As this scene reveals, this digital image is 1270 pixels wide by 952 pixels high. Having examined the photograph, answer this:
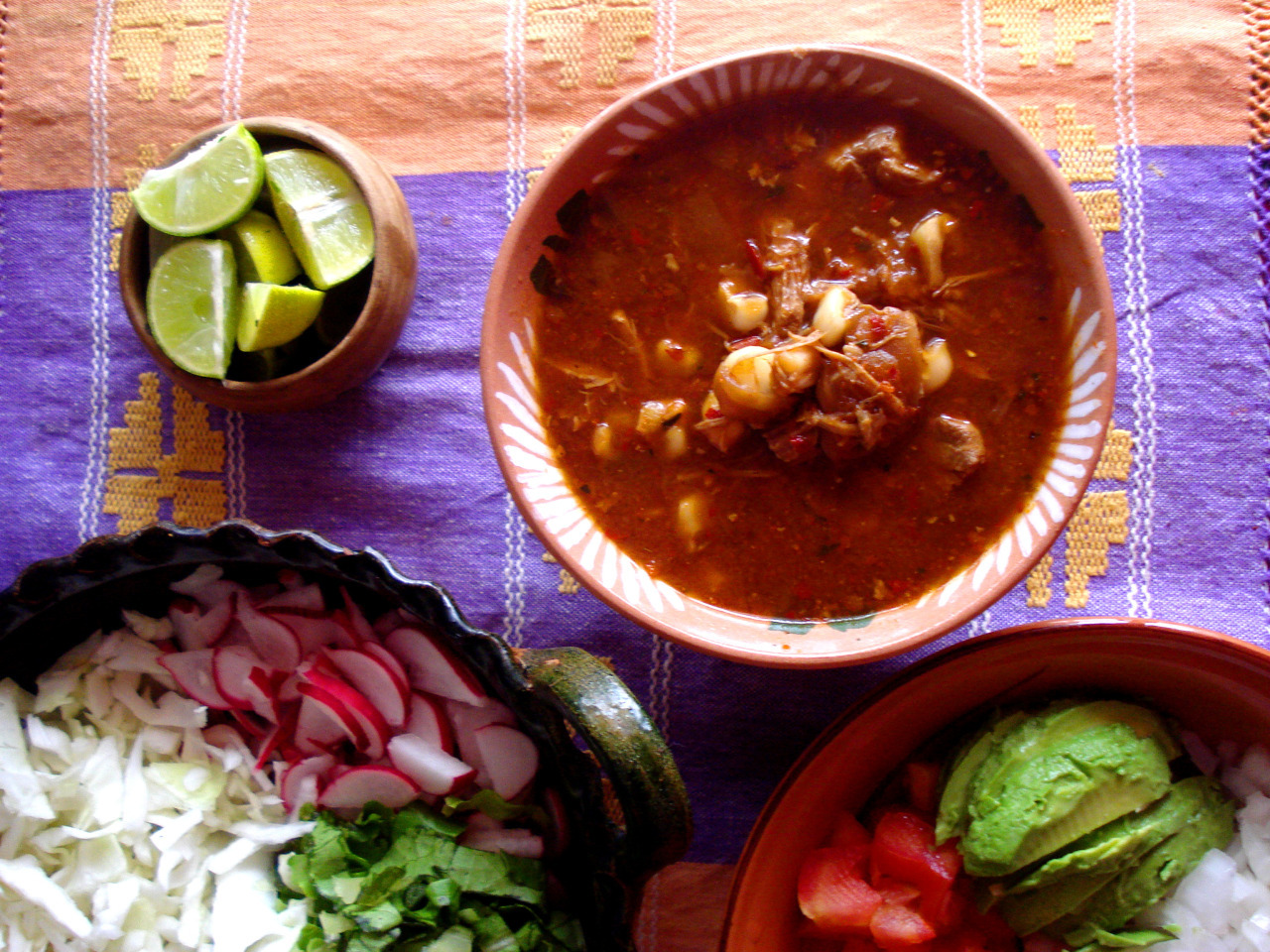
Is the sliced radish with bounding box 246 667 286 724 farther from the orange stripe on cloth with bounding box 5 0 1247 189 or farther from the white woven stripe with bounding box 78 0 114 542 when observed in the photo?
the orange stripe on cloth with bounding box 5 0 1247 189

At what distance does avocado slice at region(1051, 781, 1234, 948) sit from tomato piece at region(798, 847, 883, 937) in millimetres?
345

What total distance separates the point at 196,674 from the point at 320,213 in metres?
0.89

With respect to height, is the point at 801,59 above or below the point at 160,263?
above

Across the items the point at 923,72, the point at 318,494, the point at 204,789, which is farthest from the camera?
the point at 318,494

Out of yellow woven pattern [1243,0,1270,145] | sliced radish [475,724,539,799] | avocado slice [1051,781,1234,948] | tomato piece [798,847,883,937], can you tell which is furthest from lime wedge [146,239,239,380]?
yellow woven pattern [1243,0,1270,145]

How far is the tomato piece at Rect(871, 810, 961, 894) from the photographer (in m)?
1.71

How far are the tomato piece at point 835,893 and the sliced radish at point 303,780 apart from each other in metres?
0.90

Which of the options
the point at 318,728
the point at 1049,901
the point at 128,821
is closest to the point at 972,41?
the point at 1049,901

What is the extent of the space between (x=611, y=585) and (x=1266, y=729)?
1.19 m

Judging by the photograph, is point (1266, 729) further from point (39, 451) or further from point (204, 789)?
point (39, 451)

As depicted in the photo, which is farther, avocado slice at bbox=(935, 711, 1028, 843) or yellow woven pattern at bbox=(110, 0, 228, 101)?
yellow woven pattern at bbox=(110, 0, 228, 101)

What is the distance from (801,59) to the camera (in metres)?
1.61

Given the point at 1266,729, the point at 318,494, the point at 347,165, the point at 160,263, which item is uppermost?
the point at 347,165

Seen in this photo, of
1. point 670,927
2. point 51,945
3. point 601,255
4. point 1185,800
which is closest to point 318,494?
point 601,255
